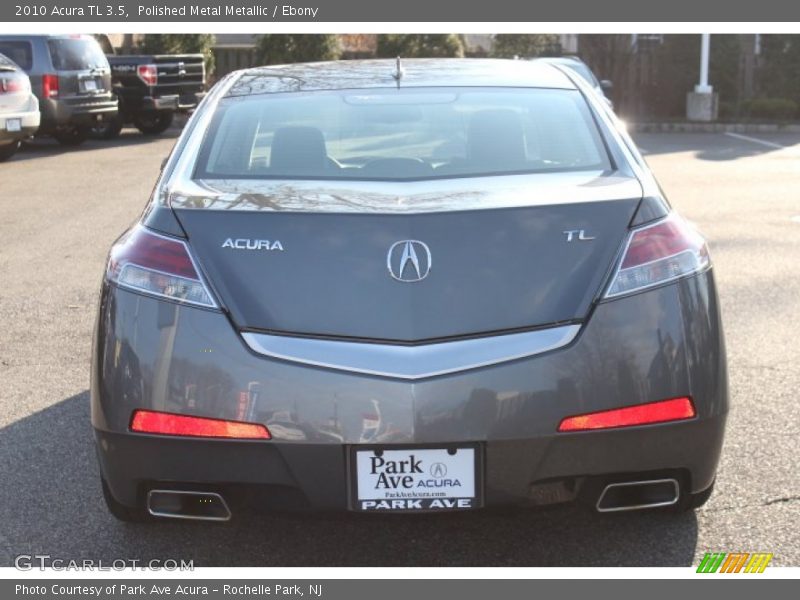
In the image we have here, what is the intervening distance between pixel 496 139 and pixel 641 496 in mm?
1292

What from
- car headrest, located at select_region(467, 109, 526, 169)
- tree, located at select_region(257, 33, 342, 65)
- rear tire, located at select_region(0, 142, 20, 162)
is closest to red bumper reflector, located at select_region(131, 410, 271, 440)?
car headrest, located at select_region(467, 109, 526, 169)

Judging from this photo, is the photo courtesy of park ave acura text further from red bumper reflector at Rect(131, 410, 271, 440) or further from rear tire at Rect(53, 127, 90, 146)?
rear tire at Rect(53, 127, 90, 146)

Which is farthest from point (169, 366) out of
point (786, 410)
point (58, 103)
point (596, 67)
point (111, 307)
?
point (596, 67)

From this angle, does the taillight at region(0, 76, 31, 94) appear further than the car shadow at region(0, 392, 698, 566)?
Yes

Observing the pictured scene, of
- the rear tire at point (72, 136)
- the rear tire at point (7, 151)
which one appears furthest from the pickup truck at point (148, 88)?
the rear tire at point (7, 151)

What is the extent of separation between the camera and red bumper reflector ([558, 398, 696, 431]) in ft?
10.5

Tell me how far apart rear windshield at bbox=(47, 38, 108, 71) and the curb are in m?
11.3

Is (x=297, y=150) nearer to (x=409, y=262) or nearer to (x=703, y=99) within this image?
(x=409, y=262)

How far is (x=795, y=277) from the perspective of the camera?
8.17m

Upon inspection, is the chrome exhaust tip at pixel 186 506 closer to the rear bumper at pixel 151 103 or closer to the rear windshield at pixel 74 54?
the rear windshield at pixel 74 54

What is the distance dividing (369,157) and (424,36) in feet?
91.7

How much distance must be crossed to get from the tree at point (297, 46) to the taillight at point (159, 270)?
26397 millimetres

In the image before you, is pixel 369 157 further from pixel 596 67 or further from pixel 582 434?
pixel 596 67

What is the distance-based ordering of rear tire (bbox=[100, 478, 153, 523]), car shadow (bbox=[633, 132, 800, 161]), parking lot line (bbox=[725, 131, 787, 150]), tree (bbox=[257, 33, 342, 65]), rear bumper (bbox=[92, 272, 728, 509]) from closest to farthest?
rear bumper (bbox=[92, 272, 728, 509]) → rear tire (bbox=[100, 478, 153, 523]) → car shadow (bbox=[633, 132, 800, 161]) → parking lot line (bbox=[725, 131, 787, 150]) → tree (bbox=[257, 33, 342, 65])
